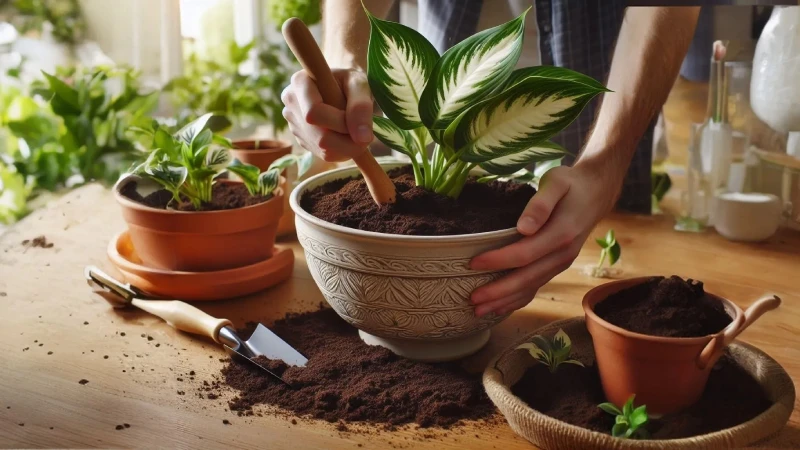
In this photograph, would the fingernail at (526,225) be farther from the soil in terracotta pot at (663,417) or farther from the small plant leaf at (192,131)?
the small plant leaf at (192,131)

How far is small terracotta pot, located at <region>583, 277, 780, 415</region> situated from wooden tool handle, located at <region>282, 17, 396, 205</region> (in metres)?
0.27

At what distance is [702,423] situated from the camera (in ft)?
2.38

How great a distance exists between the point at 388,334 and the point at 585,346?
0.73 feet

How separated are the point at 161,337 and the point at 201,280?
0.11 metres

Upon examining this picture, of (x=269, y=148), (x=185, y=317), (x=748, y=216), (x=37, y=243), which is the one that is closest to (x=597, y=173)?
(x=748, y=216)

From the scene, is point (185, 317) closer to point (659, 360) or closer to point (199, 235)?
point (199, 235)

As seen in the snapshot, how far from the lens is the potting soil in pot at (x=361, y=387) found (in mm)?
808

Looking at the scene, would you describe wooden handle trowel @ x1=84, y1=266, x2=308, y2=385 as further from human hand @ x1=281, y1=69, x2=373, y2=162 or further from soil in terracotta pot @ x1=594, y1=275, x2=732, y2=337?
soil in terracotta pot @ x1=594, y1=275, x2=732, y2=337

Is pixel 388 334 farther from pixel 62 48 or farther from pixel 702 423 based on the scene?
pixel 62 48

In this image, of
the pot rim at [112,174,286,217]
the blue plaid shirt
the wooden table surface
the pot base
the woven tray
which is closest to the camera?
the woven tray

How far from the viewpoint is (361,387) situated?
84cm

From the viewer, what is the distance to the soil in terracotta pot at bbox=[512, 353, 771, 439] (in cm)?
73

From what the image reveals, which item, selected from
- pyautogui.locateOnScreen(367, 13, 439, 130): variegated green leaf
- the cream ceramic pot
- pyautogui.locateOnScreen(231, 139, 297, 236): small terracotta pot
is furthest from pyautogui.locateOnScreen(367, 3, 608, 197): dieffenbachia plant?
pyautogui.locateOnScreen(231, 139, 297, 236): small terracotta pot

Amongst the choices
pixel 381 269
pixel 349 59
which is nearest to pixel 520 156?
pixel 381 269
